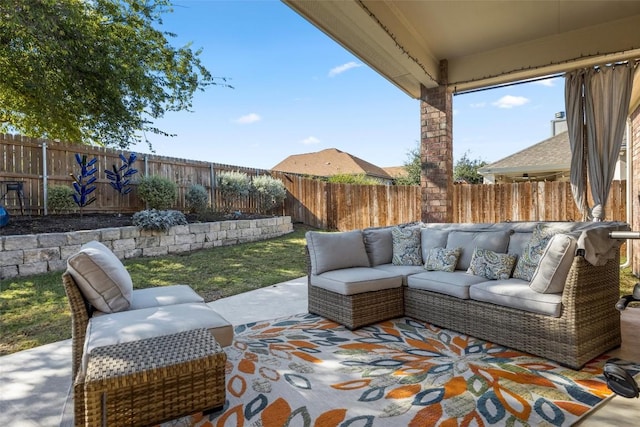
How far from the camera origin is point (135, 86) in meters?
7.10

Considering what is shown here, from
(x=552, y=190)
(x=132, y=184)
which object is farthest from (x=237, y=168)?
(x=552, y=190)

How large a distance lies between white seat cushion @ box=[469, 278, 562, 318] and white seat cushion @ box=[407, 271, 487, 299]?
8cm

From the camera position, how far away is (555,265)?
8.82ft

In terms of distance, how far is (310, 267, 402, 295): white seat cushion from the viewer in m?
3.42

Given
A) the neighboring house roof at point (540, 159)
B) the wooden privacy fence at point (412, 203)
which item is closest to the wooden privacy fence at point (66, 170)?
the wooden privacy fence at point (412, 203)

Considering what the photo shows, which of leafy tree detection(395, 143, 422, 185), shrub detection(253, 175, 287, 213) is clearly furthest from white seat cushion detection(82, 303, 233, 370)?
leafy tree detection(395, 143, 422, 185)

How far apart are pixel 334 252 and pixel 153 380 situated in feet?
7.88

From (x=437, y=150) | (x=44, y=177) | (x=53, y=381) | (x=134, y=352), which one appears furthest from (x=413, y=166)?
(x=134, y=352)

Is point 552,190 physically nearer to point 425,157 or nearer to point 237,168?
point 425,157

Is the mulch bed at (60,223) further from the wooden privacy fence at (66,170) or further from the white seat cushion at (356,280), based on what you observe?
the white seat cushion at (356,280)

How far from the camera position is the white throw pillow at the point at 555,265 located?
8.77 ft

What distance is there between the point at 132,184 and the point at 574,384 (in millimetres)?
8092

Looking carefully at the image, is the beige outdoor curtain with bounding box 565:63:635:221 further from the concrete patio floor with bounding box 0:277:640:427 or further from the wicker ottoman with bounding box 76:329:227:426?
the wicker ottoman with bounding box 76:329:227:426

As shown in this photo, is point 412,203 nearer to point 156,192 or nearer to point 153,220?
point 153,220
